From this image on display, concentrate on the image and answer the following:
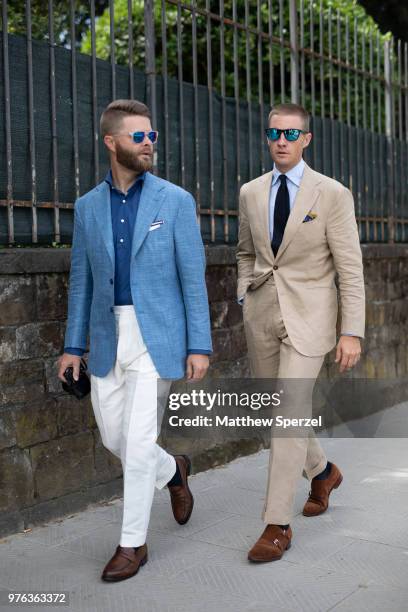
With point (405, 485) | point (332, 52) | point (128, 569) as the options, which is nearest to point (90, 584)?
point (128, 569)

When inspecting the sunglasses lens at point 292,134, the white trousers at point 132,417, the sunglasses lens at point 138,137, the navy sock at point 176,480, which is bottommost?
the navy sock at point 176,480

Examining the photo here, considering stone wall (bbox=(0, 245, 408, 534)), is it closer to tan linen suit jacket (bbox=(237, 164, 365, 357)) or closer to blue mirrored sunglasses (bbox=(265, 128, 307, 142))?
tan linen suit jacket (bbox=(237, 164, 365, 357))

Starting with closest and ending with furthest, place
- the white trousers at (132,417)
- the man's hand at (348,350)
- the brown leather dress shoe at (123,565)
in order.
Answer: the brown leather dress shoe at (123,565)
the white trousers at (132,417)
the man's hand at (348,350)

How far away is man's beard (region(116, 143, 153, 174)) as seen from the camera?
13.1 feet

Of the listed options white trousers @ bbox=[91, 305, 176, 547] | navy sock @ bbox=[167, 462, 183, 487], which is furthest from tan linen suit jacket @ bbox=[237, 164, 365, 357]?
Result: navy sock @ bbox=[167, 462, 183, 487]

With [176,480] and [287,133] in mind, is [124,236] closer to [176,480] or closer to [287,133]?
[287,133]

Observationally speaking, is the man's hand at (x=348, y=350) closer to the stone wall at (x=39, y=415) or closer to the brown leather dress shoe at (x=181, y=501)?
the brown leather dress shoe at (x=181, y=501)

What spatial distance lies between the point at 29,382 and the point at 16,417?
20cm

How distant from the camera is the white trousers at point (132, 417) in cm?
389

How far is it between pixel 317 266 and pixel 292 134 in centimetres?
68

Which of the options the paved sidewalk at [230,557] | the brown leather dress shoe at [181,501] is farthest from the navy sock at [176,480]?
the paved sidewalk at [230,557]

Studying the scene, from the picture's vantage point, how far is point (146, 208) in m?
3.96

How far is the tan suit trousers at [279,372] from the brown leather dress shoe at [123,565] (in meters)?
0.66

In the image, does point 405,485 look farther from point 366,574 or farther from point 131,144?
point 131,144
